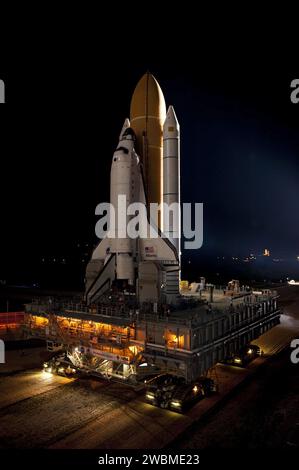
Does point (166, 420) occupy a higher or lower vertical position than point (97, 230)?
lower

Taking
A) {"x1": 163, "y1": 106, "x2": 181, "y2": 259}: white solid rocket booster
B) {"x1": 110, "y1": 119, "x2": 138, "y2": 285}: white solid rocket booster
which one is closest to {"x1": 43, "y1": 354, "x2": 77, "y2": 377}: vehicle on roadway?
{"x1": 110, "y1": 119, "x2": 138, "y2": 285}: white solid rocket booster

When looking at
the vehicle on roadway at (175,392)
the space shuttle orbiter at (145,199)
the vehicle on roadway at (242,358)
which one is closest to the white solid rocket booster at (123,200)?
the space shuttle orbiter at (145,199)

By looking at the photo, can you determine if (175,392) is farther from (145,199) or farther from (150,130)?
(150,130)

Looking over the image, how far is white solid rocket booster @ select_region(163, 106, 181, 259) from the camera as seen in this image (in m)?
25.0

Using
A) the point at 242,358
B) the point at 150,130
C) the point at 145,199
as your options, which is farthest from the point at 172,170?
the point at 242,358

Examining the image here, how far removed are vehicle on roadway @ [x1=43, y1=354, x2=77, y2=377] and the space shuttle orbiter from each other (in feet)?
15.2

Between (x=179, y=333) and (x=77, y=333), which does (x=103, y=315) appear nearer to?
(x=77, y=333)

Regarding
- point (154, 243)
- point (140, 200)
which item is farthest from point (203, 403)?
point (140, 200)

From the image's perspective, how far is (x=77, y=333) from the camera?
19531 mm

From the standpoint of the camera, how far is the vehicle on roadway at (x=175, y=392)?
1502cm

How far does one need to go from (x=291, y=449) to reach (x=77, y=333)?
12.1 metres

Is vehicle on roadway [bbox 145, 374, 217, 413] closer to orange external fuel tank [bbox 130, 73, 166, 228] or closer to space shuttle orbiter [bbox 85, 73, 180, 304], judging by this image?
space shuttle orbiter [bbox 85, 73, 180, 304]

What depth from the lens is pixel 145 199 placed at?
2441 cm

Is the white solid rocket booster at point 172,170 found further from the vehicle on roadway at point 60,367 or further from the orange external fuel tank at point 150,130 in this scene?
the vehicle on roadway at point 60,367
